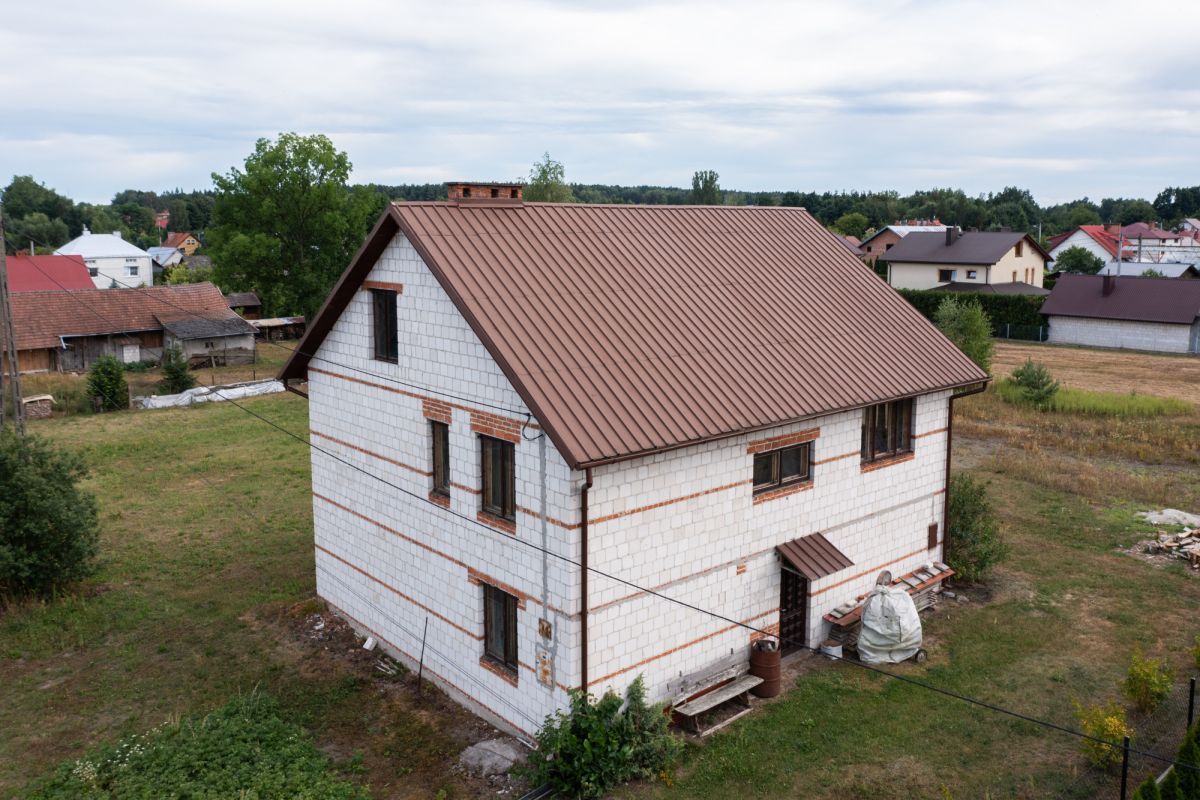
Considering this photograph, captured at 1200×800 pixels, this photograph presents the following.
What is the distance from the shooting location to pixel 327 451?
58.7ft

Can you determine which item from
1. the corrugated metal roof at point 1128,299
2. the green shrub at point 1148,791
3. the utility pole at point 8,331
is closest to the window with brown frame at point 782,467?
the green shrub at point 1148,791

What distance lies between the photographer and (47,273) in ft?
202

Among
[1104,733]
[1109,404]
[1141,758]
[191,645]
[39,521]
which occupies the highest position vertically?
[39,521]

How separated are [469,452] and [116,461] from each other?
21445 mm

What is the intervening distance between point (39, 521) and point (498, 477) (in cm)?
1094

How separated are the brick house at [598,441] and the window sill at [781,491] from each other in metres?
0.03

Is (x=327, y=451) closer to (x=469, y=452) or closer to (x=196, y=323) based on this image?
(x=469, y=452)

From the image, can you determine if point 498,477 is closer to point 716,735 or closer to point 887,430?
point 716,735

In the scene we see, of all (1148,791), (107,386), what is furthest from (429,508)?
(107,386)

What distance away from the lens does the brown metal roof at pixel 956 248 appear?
65.6m

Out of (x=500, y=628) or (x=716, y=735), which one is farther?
(x=500, y=628)

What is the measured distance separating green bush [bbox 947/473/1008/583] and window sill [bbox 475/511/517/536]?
1037cm

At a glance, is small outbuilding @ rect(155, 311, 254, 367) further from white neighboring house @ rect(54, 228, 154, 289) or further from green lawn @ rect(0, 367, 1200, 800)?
white neighboring house @ rect(54, 228, 154, 289)

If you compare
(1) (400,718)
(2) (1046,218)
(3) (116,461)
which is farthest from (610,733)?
(2) (1046,218)
